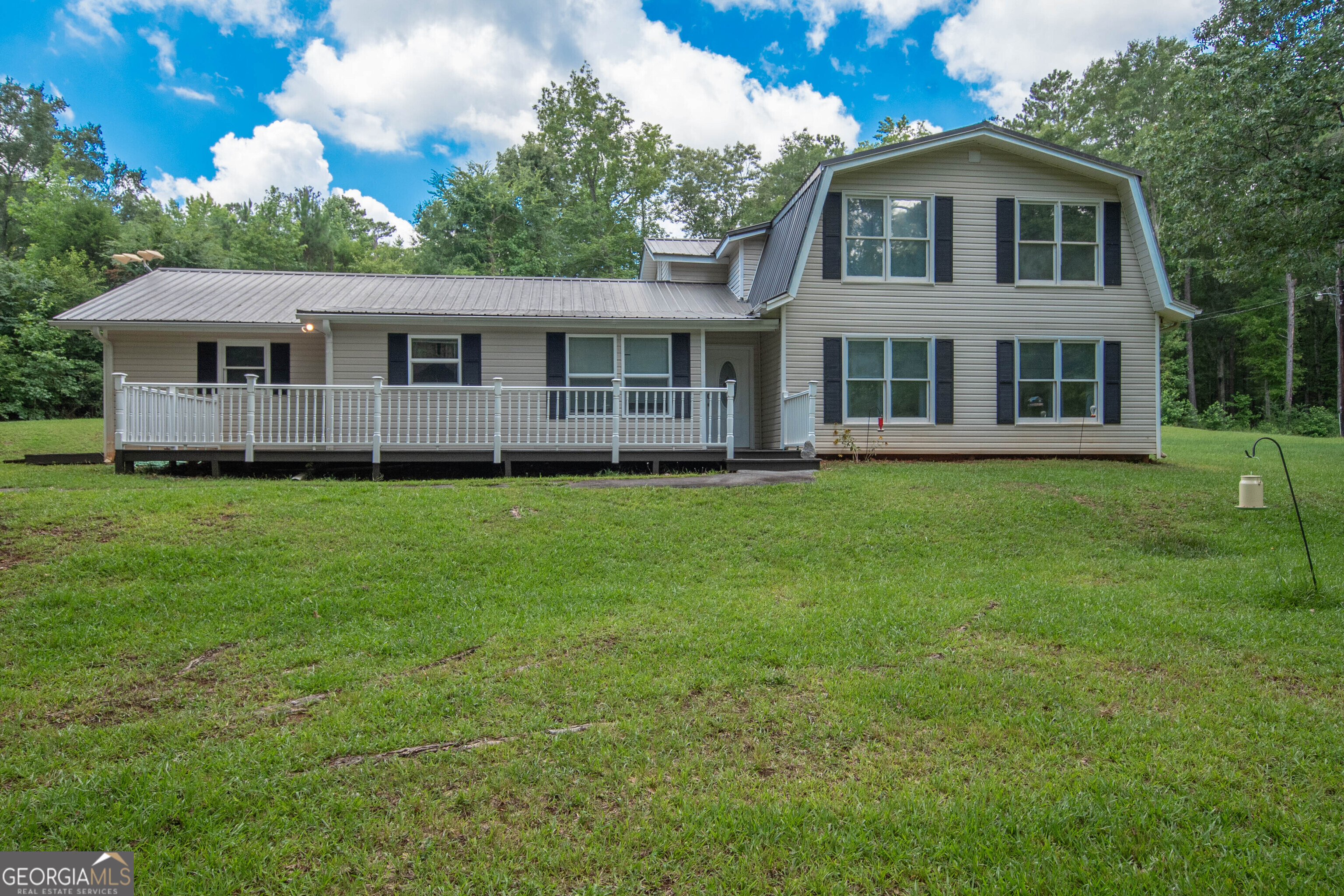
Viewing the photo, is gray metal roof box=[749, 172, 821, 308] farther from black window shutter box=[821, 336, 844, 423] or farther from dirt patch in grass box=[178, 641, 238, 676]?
dirt patch in grass box=[178, 641, 238, 676]

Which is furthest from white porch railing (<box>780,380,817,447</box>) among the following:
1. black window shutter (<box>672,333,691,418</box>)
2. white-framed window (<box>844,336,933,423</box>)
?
black window shutter (<box>672,333,691,418</box>)

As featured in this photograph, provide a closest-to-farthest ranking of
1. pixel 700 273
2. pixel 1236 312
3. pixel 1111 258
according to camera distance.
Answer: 1. pixel 1111 258
2. pixel 700 273
3. pixel 1236 312

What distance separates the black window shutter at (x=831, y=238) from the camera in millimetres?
13227

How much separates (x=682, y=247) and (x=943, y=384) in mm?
7040

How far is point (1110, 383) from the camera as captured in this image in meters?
13.6

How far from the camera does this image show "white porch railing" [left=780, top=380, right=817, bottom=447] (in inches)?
459

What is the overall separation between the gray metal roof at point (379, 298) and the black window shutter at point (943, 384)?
3.77 m

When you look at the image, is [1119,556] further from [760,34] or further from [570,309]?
[760,34]

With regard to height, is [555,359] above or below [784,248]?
below

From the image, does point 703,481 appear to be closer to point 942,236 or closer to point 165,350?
point 942,236

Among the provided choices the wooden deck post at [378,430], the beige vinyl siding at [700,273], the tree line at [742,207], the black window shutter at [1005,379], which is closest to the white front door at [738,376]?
the beige vinyl siding at [700,273]

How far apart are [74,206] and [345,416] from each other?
23836 millimetres

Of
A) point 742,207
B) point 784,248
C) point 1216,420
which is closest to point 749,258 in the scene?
point 784,248

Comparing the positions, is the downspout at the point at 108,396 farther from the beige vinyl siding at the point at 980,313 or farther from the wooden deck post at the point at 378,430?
the beige vinyl siding at the point at 980,313
